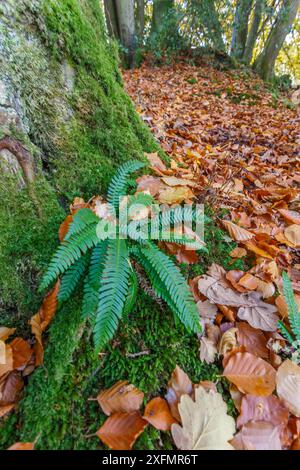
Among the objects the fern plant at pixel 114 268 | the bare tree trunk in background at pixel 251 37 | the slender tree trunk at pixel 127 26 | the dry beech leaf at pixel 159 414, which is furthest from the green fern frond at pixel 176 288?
the bare tree trunk in background at pixel 251 37

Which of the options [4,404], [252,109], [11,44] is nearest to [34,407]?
[4,404]

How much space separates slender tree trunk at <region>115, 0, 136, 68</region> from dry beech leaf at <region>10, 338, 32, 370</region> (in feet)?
31.2

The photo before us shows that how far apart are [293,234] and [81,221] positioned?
1505 mm

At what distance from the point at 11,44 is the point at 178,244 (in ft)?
4.52

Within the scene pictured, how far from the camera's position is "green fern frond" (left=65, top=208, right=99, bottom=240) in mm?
1354

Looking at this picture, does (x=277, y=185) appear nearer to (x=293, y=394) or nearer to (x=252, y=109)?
(x=293, y=394)

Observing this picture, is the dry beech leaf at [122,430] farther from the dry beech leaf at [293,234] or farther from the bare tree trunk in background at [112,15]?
the bare tree trunk in background at [112,15]

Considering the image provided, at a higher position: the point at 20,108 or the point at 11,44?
the point at 11,44

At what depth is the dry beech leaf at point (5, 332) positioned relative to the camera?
137 centimetres

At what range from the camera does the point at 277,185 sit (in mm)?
2736

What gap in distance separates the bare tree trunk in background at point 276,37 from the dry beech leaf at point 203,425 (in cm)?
1007

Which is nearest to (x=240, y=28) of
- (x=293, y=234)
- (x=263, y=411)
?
(x=293, y=234)

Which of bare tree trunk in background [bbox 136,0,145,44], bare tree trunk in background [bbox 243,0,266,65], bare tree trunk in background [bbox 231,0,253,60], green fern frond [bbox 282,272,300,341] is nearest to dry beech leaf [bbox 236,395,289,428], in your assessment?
green fern frond [bbox 282,272,300,341]

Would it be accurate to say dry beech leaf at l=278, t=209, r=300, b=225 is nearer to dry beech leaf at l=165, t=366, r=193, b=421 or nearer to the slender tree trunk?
dry beech leaf at l=165, t=366, r=193, b=421
